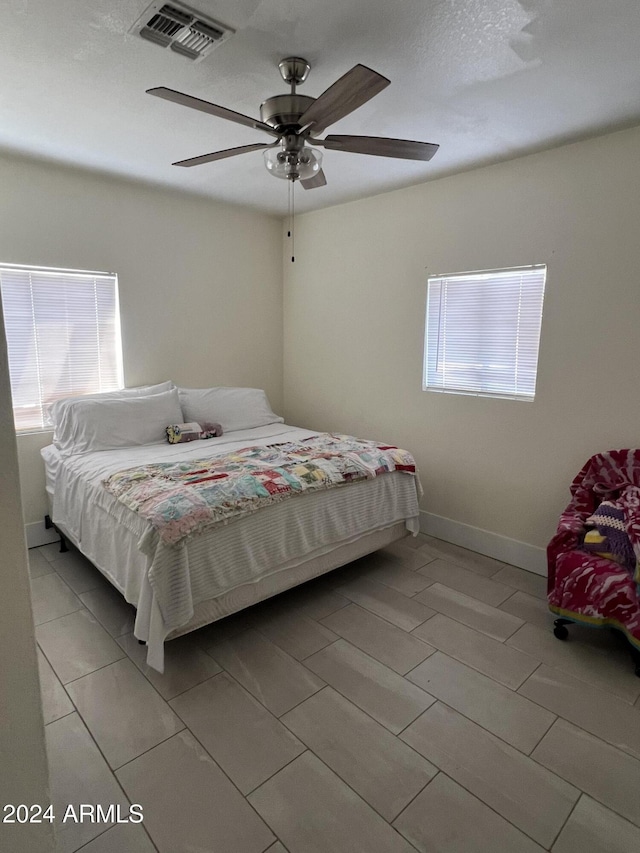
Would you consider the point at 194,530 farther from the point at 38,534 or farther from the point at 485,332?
the point at 485,332

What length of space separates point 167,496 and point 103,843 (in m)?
1.20

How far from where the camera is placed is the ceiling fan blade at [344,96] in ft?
4.99

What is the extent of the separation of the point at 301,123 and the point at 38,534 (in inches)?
121

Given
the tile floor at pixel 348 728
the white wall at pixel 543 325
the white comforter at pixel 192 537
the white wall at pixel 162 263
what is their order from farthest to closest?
the white wall at pixel 162 263, the white wall at pixel 543 325, the white comforter at pixel 192 537, the tile floor at pixel 348 728

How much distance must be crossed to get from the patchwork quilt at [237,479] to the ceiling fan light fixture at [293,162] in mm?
1438

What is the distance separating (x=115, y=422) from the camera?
314cm

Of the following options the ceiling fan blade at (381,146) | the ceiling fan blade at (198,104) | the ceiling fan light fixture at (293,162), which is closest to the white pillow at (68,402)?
the ceiling fan light fixture at (293,162)

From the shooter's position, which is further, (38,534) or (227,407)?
(227,407)

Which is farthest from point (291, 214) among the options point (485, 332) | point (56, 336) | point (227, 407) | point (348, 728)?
point (348, 728)

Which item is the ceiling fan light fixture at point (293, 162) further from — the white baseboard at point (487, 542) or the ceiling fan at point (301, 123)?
the white baseboard at point (487, 542)

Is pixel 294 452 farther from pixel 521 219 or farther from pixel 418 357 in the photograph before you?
pixel 521 219

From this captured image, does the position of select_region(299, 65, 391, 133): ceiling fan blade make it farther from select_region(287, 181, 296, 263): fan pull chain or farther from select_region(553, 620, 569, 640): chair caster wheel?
select_region(553, 620, 569, 640): chair caster wheel

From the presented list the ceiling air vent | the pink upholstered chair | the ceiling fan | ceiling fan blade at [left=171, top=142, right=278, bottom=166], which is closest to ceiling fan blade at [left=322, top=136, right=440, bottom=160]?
the ceiling fan

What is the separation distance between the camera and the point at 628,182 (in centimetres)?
247
